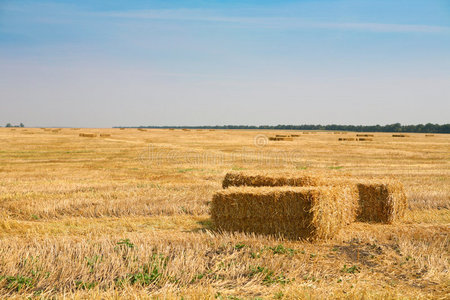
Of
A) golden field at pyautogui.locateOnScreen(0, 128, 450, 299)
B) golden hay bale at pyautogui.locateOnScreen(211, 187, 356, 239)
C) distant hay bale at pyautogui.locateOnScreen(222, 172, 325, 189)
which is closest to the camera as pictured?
golden field at pyautogui.locateOnScreen(0, 128, 450, 299)

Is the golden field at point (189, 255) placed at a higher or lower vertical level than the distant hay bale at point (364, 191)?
lower

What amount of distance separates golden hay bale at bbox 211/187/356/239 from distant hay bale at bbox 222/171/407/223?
4.01ft

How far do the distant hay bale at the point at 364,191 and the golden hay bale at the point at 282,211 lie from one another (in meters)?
1.22

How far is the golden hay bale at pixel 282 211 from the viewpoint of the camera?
9164 mm

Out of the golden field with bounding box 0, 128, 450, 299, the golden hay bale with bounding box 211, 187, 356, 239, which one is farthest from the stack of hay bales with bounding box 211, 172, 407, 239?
the golden field with bounding box 0, 128, 450, 299

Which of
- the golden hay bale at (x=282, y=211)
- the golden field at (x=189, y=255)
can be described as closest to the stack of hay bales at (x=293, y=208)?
the golden hay bale at (x=282, y=211)

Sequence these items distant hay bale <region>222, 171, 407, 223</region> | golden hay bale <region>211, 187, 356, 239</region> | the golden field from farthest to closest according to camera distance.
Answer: distant hay bale <region>222, 171, 407, 223</region>
golden hay bale <region>211, 187, 356, 239</region>
the golden field

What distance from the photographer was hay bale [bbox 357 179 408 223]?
36.7 ft

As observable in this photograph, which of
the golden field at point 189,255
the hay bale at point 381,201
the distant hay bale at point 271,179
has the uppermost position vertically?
the distant hay bale at point 271,179

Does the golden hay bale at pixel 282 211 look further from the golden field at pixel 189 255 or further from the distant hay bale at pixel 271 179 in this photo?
the distant hay bale at pixel 271 179

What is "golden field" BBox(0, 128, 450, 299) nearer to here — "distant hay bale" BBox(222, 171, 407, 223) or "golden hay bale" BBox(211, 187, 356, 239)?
"golden hay bale" BBox(211, 187, 356, 239)

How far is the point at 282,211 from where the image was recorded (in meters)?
9.37

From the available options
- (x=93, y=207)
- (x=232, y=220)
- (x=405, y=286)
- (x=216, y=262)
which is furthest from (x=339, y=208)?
(x=93, y=207)

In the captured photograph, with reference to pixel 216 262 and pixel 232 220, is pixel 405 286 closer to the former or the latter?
pixel 216 262
